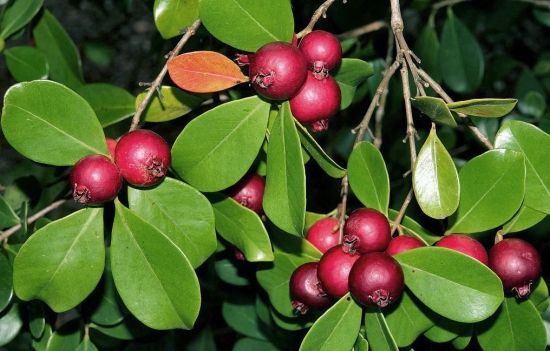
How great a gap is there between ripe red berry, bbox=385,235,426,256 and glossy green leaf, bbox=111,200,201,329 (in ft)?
1.18

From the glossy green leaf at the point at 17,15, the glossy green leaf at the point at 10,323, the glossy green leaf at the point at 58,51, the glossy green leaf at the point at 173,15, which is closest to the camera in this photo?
the glossy green leaf at the point at 173,15

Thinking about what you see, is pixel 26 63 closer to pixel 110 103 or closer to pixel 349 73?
pixel 110 103

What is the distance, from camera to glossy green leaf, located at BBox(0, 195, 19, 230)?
57.7 inches

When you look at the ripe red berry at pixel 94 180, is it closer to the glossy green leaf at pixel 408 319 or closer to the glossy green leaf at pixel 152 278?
the glossy green leaf at pixel 152 278

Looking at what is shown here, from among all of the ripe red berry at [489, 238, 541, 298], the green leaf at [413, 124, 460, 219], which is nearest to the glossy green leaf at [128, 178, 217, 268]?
the green leaf at [413, 124, 460, 219]

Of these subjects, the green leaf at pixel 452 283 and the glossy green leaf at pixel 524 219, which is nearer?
the green leaf at pixel 452 283

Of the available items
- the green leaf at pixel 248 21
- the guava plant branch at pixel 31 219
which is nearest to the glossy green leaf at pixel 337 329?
the green leaf at pixel 248 21

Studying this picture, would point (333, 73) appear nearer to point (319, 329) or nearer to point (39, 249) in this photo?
point (319, 329)

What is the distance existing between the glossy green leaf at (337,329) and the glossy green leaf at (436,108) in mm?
360

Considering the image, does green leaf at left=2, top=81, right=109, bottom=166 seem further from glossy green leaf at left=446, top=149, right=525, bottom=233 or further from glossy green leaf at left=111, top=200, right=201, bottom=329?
glossy green leaf at left=446, top=149, right=525, bottom=233

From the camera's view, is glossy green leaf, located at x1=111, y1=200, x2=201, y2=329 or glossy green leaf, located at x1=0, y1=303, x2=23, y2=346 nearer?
glossy green leaf, located at x1=111, y1=200, x2=201, y2=329

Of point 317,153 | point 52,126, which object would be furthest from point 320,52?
point 52,126

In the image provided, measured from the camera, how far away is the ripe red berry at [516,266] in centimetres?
110

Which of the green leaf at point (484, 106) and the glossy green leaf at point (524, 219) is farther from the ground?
the green leaf at point (484, 106)
